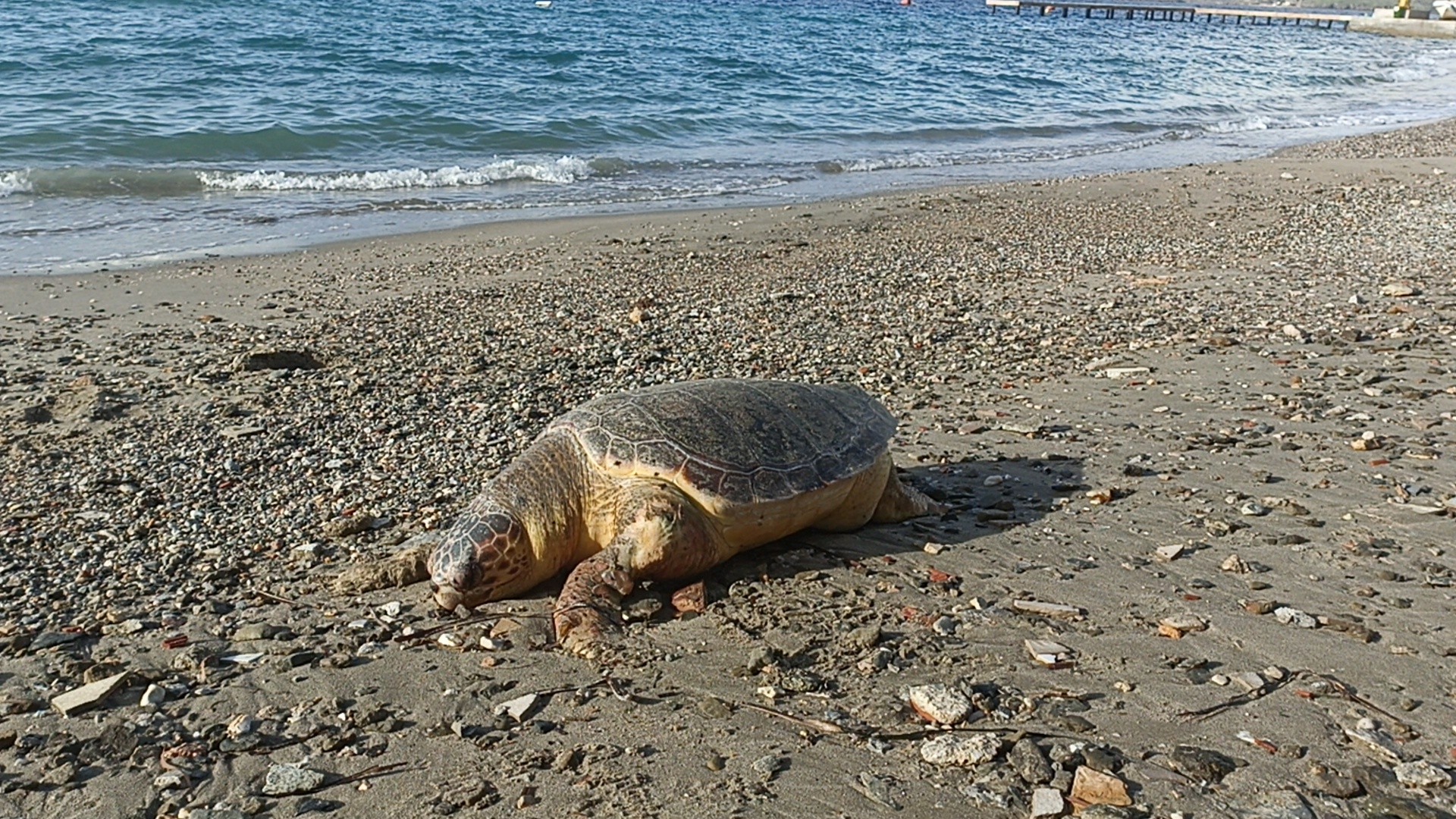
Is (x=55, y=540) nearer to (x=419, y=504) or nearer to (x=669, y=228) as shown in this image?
(x=419, y=504)

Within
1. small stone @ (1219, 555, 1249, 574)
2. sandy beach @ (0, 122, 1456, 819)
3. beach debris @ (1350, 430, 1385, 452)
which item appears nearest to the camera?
sandy beach @ (0, 122, 1456, 819)

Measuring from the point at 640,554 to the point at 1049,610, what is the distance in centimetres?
166

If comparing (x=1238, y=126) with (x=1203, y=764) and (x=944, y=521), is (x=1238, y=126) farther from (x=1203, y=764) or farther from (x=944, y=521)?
(x=1203, y=764)

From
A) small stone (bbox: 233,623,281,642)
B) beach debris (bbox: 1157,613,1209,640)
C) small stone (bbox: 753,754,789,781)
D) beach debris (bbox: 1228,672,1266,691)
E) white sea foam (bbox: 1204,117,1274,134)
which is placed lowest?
small stone (bbox: 233,623,281,642)

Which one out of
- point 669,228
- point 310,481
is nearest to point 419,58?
point 669,228

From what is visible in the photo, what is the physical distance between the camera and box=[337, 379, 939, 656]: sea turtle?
455cm

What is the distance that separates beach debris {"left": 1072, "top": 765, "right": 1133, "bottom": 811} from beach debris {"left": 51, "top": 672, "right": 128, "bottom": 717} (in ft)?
10.7

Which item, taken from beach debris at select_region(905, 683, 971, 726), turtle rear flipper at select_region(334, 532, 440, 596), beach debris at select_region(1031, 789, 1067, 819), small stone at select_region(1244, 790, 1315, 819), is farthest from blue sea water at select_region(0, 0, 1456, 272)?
small stone at select_region(1244, 790, 1315, 819)

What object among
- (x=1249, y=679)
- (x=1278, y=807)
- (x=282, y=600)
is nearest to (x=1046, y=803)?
(x=1278, y=807)

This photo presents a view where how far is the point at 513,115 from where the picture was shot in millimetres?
21906

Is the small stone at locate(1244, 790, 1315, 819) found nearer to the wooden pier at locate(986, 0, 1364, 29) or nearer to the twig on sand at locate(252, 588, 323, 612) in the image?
the twig on sand at locate(252, 588, 323, 612)

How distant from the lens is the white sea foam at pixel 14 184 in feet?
49.8

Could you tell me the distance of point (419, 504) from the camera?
571cm

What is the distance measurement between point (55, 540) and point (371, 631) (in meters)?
2.04
